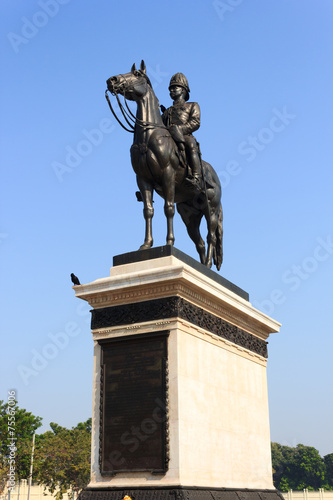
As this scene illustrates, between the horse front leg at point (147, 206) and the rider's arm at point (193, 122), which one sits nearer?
the horse front leg at point (147, 206)

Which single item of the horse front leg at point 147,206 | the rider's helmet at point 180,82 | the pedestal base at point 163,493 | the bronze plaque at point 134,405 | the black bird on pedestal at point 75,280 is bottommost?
the pedestal base at point 163,493

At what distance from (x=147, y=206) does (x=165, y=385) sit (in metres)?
4.13

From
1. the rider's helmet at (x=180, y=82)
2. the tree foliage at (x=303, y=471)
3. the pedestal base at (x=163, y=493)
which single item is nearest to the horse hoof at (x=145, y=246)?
the rider's helmet at (x=180, y=82)

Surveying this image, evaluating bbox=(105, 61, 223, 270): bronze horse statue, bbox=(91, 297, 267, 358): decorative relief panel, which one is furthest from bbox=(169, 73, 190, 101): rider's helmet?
bbox=(91, 297, 267, 358): decorative relief panel

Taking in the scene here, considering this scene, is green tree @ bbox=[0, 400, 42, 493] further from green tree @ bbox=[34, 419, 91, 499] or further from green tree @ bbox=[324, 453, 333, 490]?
green tree @ bbox=[324, 453, 333, 490]

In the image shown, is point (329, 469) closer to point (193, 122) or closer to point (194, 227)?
point (194, 227)

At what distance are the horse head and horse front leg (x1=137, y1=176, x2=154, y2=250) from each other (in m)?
1.89

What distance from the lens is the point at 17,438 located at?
59781 mm

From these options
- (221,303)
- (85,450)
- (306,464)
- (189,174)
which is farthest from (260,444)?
(306,464)

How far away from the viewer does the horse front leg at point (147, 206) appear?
1374cm

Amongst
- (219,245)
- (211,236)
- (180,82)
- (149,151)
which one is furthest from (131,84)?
(219,245)

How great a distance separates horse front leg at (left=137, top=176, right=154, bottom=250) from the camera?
13.7 m

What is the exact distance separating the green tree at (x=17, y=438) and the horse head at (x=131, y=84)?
43.5 metres

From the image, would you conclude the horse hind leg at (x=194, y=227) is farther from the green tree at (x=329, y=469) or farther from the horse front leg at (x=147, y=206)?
the green tree at (x=329, y=469)
